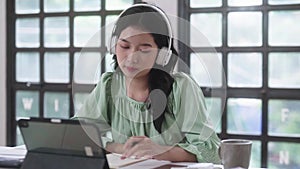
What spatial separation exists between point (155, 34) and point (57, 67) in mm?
2185

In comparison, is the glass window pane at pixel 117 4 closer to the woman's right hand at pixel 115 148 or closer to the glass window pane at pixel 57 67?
the glass window pane at pixel 57 67

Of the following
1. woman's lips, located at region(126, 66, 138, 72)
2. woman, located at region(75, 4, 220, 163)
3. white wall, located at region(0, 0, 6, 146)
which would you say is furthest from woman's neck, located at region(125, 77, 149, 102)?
white wall, located at region(0, 0, 6, 146)

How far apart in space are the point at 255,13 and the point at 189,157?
1.70 m

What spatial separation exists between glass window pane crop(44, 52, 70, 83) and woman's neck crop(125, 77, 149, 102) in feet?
6.26

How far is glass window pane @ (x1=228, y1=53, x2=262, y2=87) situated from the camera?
3.27m

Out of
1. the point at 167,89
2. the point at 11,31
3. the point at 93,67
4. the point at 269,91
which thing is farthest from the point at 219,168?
the point at 11,31

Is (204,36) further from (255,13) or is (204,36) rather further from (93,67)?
(93,67)

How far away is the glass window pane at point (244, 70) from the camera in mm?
3266

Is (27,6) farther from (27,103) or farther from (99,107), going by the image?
(99,107)

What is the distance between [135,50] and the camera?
179 cm

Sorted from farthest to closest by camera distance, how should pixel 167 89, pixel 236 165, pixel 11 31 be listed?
pixel 11 31, pixel 167 89, pixel 236 165

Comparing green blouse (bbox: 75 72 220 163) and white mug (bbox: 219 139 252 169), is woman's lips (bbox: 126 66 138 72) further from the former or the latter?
white mug (bbox: 219 139 252 169)

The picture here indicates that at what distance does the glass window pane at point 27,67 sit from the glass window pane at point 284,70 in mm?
1797

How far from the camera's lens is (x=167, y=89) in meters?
1.98
